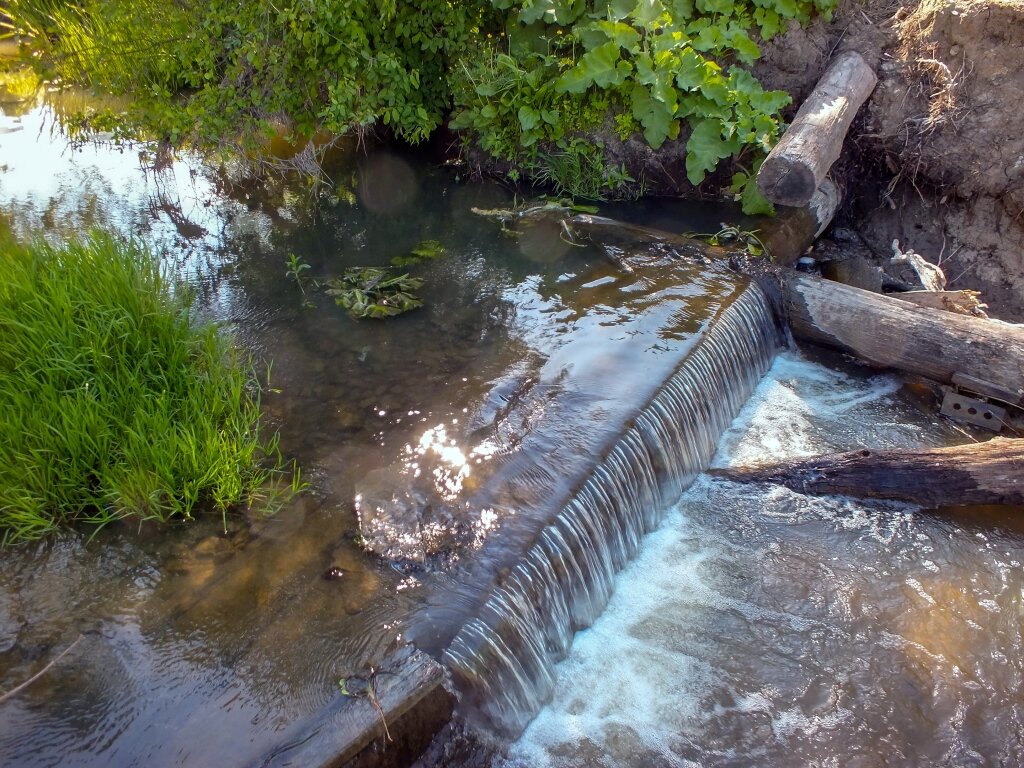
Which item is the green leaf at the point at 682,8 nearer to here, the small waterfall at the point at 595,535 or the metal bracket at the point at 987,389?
the small waterfall at the point at 595,535

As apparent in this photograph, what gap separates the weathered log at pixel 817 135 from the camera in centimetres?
537

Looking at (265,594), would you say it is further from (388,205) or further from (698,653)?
(388,205)

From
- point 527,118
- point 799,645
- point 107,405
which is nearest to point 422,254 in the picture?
point 527,118

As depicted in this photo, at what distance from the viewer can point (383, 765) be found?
2658 millimetres

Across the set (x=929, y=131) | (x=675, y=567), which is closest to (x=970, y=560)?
(x=675, y=567)

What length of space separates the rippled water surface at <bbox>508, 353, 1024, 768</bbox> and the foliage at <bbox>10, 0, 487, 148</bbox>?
5023 millimetres

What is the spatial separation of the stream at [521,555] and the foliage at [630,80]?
68.2 inches

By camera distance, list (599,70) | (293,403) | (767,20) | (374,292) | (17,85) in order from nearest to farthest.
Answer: (293,403), (374,292), (599,70), (767,20), (17,85)

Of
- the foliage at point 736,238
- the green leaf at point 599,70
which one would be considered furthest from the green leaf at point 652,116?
the foliage at point 736,238

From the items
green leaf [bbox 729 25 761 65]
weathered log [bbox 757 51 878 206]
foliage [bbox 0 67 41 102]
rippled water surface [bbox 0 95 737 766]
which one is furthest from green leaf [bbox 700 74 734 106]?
foliage [bbox 0 67 41 102]

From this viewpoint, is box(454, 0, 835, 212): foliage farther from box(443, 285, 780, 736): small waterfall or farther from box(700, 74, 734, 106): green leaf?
box(443, 285, 780, 736): small waterfall

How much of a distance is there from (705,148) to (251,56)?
4.25 metres

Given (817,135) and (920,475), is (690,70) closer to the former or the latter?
(817,135)

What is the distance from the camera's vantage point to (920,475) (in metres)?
4.22
